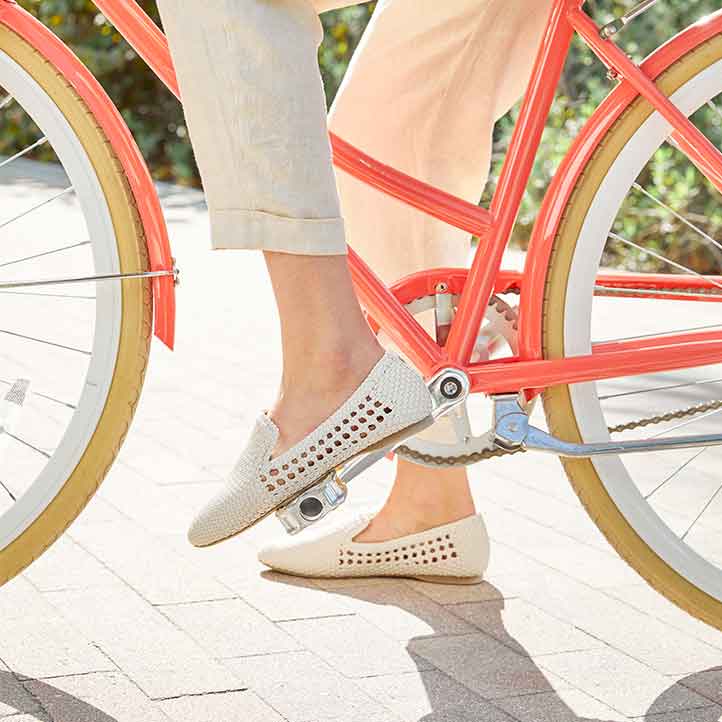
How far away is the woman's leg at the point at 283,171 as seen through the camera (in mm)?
1934

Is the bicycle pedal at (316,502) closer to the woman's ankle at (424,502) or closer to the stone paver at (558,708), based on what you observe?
the stone paver at (558,708)

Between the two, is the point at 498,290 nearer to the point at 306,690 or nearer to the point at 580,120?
the point at 306,690

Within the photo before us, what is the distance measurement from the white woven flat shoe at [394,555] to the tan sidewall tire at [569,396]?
395 millimetres

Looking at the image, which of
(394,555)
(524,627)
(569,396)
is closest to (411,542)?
(394,555)

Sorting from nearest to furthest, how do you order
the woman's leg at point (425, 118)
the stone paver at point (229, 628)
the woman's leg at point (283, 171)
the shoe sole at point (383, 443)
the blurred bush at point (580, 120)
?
the woman's leg at point (283, 171), the shoe sole at point (383, 443), the stone paver at point (229, 628), the woman's leg at point (425, 118), the blurred bush at point (580, 120)

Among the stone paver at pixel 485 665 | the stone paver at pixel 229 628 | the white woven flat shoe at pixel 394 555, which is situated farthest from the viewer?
the white woven flat shoe at pixel 394 555

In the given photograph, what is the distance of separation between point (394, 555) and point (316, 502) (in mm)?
574

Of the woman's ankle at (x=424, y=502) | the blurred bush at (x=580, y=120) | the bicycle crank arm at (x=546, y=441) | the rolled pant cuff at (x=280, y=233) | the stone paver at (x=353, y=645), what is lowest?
the stone paver at (x=353, y=645)

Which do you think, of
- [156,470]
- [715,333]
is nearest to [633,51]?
[156,470]

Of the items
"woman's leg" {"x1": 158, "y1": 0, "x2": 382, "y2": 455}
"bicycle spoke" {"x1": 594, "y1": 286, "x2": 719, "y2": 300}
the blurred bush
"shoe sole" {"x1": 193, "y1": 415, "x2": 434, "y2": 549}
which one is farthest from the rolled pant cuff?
the blurred bush

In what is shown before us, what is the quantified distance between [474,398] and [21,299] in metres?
1.95

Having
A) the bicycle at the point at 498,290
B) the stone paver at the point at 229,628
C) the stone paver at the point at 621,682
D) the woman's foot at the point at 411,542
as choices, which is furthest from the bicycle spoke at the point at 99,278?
the stone paver at the point at 621,682

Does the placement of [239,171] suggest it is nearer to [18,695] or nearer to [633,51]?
[18,695]

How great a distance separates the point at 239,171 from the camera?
1976mm
